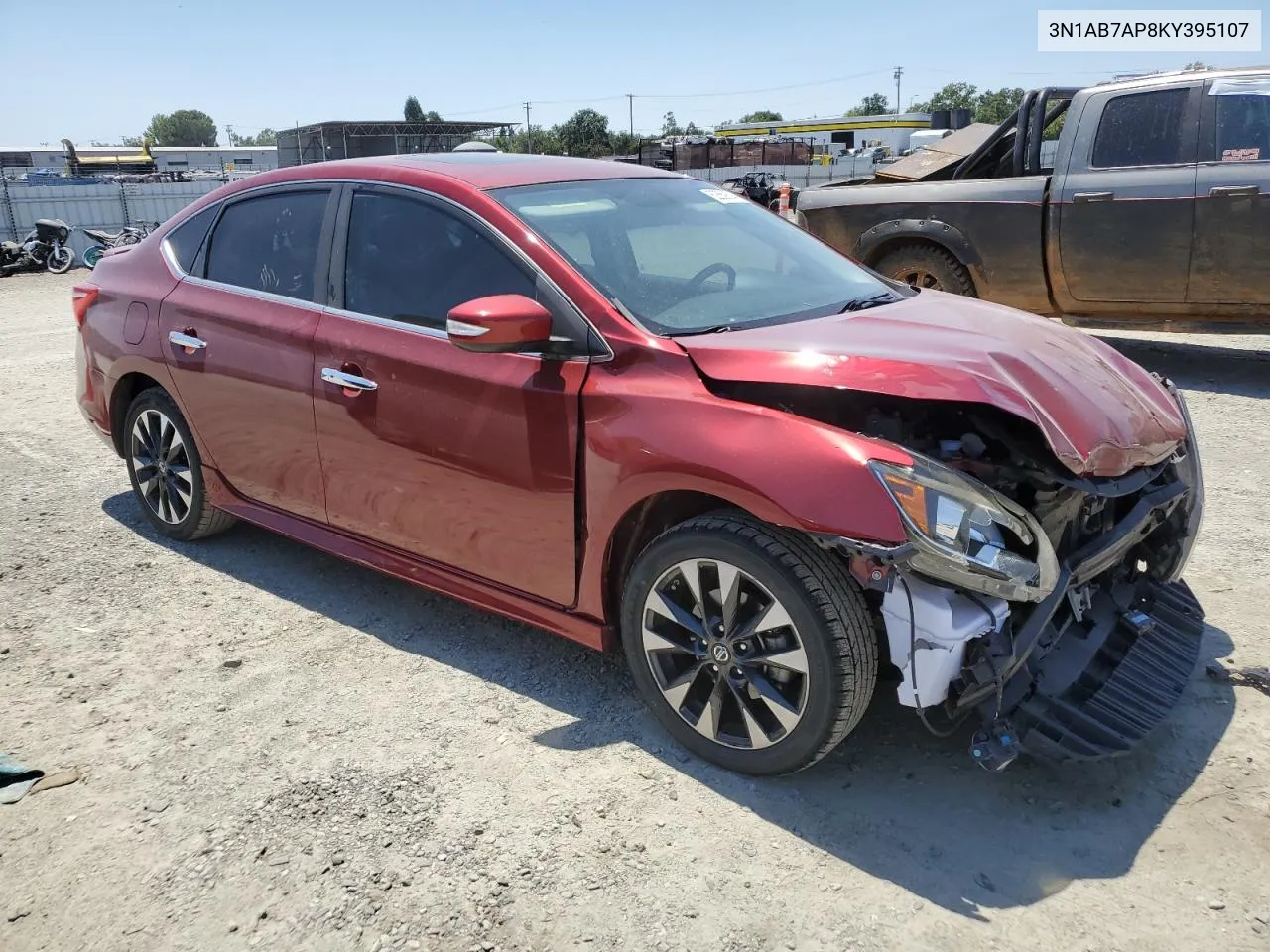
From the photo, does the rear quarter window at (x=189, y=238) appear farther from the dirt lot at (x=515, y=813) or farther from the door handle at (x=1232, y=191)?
the door handle at (x=1232, y=191)

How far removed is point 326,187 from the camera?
391 cm

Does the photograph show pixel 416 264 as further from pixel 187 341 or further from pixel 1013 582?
pixel 1013 582

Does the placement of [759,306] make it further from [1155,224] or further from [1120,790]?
[1155,224]

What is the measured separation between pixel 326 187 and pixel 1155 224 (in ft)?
19.0

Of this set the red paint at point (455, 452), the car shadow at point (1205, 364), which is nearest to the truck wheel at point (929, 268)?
the car shadow at point (1205, 364)

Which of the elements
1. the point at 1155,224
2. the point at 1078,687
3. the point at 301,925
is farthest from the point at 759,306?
the point at 1155,224

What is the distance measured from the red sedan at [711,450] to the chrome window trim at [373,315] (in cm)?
1

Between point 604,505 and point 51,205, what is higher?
point 51,205

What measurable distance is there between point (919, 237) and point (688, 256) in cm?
492

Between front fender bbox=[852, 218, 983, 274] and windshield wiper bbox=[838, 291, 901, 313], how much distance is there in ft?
14.3

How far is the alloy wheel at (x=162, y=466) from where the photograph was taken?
15.0 feet

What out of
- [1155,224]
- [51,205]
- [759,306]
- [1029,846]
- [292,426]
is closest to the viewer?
[1029,846]

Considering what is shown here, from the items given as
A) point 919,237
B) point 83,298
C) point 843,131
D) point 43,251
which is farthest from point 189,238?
point 843,131

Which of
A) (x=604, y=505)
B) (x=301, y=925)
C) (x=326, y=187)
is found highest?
(x=326, y=187)
